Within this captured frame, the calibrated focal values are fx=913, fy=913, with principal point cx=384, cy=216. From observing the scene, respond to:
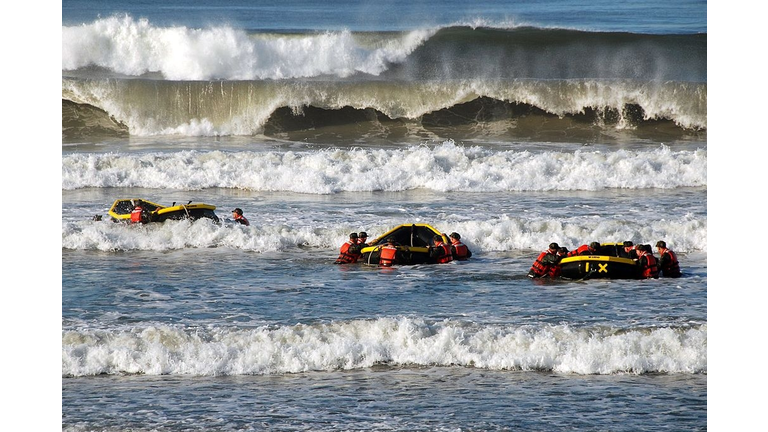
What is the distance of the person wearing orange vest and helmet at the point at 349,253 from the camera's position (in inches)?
632

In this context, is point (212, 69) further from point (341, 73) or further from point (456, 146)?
point (456, 146)

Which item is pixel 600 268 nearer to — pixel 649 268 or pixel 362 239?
pixel 649 268

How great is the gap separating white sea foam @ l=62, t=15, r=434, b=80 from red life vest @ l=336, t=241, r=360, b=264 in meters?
18.4

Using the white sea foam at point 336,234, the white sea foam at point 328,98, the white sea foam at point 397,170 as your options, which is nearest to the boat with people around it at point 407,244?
the white sea foam at point 336,234

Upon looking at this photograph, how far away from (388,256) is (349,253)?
74cm

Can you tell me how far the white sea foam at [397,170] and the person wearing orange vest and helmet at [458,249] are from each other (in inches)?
234

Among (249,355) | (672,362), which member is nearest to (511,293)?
(672,362)

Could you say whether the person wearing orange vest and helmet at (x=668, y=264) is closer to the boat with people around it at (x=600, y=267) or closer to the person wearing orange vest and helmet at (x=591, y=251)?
the boat with people around it at (x=600, y=267)

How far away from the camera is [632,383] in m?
10.4

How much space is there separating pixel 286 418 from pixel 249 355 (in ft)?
6.06

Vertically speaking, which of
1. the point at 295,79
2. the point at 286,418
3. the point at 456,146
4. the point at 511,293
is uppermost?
the point at 295,79

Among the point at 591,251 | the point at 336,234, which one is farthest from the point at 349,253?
the point at 591,251

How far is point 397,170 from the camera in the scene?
2333 cm

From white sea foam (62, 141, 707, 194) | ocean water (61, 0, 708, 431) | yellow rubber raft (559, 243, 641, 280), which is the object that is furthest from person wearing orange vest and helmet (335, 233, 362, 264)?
white sea foam (62, 141, 707, 194)
